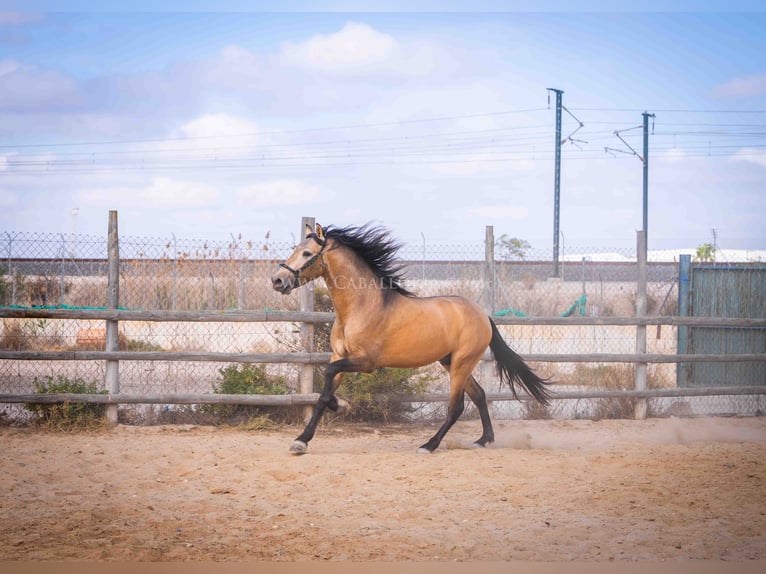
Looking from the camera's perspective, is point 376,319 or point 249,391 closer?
point 376,319

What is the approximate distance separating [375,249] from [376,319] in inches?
30.8

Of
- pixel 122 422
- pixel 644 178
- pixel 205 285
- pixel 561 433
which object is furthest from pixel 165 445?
pixel 644 178

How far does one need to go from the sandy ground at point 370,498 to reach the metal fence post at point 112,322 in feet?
1.72

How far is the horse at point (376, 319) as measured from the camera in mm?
7395

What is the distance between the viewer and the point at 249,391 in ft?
30.0

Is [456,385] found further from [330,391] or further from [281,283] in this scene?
[281,283]

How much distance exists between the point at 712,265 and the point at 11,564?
34.8 feet

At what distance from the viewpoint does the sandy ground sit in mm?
4551

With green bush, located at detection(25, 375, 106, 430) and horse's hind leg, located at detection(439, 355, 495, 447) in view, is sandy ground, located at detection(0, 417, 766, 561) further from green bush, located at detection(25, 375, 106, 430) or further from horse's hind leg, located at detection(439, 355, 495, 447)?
green bush, located at detection(25, 375, 106, 430)

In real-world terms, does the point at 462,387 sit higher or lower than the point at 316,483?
higher

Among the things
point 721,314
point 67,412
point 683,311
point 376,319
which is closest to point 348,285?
point 376,319

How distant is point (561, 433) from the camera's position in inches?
359

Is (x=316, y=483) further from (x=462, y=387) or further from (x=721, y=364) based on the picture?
(x=721, y=364)

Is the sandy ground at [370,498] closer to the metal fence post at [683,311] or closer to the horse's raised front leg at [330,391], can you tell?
the horse's raised front leg at [330,391]
